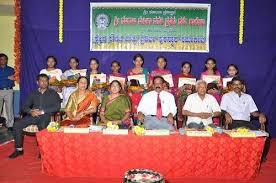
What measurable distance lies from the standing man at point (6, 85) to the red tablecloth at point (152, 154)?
3669 millimetres

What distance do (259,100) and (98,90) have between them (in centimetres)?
335

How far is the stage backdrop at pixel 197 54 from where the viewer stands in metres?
6.64

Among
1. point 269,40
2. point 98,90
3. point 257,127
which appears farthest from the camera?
point 269,40

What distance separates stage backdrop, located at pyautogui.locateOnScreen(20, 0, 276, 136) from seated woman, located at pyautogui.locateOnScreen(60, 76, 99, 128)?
1.81 meters

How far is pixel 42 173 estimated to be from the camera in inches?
162

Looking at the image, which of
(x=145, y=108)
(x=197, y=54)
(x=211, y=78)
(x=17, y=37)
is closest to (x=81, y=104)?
(x=145, y=108)

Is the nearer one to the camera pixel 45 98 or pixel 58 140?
pixel 58 140

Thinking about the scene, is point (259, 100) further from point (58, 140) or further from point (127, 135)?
point (58, 140)

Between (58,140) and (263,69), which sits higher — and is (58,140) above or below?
below

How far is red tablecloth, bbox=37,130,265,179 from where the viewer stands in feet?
12.3

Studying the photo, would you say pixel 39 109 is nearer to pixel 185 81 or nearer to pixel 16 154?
pixel 16 154

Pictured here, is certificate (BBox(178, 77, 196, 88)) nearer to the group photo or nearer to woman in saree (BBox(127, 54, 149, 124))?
the group photo

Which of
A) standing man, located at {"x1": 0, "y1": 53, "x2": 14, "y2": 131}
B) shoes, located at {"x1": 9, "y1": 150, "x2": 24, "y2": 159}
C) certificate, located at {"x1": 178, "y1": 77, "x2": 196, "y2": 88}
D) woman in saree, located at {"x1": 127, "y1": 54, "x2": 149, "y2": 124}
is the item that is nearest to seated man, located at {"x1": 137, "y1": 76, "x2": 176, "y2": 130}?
woman in saree, located at {"x1": 127, "y1": 54, "x2": 149, "y2": 124}

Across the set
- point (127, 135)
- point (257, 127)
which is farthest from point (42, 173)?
point (257, 127)
